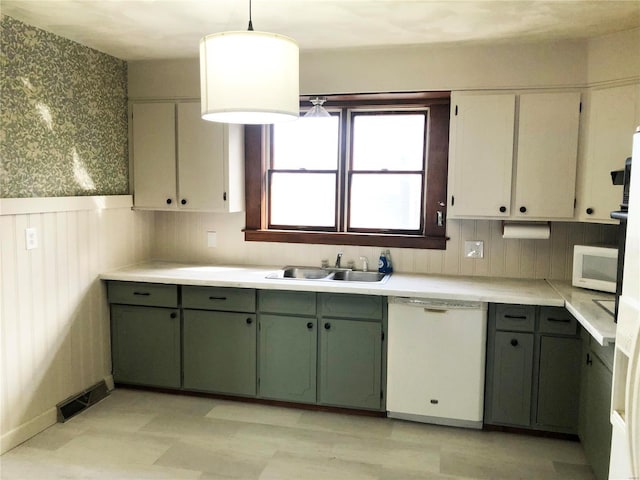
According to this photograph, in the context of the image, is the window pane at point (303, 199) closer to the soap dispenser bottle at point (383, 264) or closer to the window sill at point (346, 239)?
the window sill at point (346, 239)

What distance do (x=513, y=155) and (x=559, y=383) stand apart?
1.41 meters

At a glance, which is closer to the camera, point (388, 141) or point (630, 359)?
point (630, 359)

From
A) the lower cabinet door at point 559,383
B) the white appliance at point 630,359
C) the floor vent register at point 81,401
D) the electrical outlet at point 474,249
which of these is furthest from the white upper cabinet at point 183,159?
the white appliance at point 630,359

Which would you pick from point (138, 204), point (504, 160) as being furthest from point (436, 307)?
point (138, 204)

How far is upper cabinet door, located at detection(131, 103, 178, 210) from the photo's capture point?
394cm

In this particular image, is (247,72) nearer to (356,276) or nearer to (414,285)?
(414,285)

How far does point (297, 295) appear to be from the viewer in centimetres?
349

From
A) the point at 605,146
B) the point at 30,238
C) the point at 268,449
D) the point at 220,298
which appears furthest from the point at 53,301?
the point at 605,146

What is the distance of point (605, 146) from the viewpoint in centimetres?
314

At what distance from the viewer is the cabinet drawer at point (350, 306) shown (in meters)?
3.38

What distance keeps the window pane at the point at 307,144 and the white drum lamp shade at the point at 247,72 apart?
1.92m

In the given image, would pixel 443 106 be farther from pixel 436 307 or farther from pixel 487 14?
pixel 436 307

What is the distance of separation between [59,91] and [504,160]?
9.23 feet

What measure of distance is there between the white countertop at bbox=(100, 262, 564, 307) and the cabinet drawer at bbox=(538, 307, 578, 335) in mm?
92
